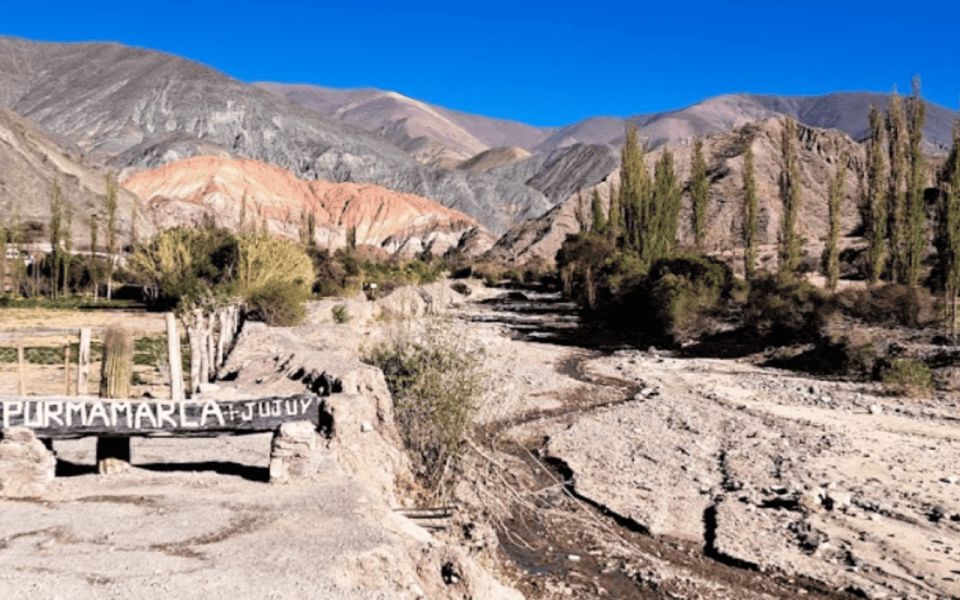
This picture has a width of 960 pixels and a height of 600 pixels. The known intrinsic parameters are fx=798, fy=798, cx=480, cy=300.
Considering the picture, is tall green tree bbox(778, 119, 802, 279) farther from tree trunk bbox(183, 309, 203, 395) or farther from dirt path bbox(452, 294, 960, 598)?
tree trunk bbox(183, 309, 203, 395)

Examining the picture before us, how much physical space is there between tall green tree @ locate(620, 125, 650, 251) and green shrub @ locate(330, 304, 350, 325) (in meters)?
25.4

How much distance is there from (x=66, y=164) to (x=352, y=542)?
101481 millimetres

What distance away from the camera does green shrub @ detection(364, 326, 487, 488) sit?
36.0ft

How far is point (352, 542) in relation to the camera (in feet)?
24.1

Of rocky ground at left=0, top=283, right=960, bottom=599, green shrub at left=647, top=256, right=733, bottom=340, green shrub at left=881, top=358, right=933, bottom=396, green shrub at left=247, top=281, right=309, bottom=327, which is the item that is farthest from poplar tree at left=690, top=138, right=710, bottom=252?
rocky ground at left=0, top=283, right=960, bottom=599

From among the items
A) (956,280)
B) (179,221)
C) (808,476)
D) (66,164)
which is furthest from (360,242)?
(808,476)

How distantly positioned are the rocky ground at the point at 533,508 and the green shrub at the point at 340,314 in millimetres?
10448

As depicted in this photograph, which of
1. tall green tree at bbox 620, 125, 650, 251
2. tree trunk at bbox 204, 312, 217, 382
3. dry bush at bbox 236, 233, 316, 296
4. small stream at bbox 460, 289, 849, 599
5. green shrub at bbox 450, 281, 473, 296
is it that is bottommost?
small stream at bbox 460, 289, 849, 599

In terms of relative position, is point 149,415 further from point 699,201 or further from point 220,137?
point 220,137

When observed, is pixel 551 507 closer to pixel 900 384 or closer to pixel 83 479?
pixel 83 479

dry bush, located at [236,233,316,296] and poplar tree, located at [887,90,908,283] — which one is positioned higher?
poplar tree, located at [887,90,908,283]

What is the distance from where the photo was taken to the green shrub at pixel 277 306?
93.1ft

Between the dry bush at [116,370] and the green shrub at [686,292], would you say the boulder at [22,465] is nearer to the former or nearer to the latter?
the dry bush at [116,370]

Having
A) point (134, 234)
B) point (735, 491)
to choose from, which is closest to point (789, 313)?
point (735, 491)
